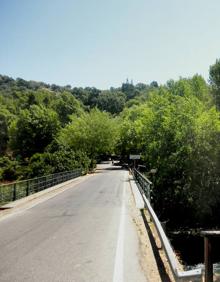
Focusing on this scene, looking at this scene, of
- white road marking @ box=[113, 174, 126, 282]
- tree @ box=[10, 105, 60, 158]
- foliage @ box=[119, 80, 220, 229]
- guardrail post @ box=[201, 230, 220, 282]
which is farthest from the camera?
tree @ box=[10, 105, 60, 158]

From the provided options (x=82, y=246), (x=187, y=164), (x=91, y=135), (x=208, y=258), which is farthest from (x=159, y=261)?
(x=91, y=135)

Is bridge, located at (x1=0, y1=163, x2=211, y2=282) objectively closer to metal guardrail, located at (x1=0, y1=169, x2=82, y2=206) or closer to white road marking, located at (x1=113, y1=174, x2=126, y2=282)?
white road marking, located at (x1=113, y1=174, x2=126, y2=282)

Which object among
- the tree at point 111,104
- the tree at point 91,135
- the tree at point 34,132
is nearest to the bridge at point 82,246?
the tree at point 91,135

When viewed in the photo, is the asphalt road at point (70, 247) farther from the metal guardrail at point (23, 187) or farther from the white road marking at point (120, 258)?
the metal guardrail at point (23, 187)

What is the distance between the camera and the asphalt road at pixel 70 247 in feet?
22.8

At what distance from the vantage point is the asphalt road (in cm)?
696

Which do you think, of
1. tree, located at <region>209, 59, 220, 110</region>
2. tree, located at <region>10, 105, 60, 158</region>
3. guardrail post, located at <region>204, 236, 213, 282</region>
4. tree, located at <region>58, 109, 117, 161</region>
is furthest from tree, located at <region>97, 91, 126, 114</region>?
guardrail post, located at <region>204, 236, 213, 282</region>

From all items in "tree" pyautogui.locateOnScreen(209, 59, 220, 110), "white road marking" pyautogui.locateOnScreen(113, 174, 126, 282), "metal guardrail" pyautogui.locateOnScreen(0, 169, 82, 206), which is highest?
"tree" pyautogui.locateOnScreen(209, 59, 220, 110)

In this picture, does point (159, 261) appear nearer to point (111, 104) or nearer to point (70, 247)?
point (70, 247)

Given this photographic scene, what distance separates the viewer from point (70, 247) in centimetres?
909

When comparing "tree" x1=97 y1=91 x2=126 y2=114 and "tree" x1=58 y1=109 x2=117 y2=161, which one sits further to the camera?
"tree" x1=97 y1=91 x2=126 y2=114

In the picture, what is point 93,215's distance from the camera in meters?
14.5

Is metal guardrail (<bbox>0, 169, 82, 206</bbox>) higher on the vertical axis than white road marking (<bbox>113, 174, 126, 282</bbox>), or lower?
higher

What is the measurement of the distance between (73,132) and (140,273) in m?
64.4
